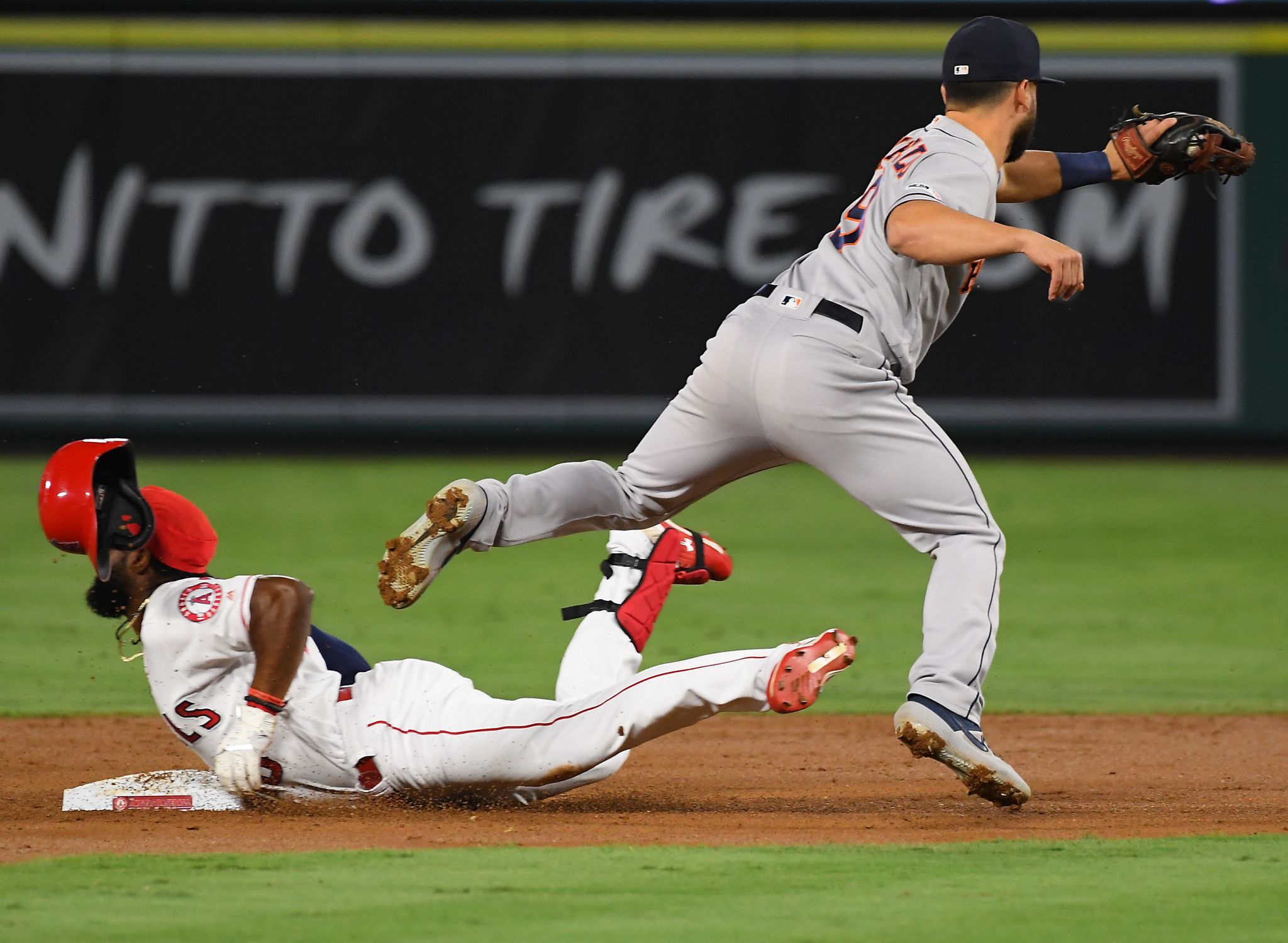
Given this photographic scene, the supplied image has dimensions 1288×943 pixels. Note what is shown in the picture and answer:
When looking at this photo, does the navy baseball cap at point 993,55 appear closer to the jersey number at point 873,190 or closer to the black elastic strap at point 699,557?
the jersey number at point 873,190

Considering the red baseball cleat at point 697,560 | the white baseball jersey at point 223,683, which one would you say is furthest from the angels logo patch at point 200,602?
the red baseball cleat at point 697,560

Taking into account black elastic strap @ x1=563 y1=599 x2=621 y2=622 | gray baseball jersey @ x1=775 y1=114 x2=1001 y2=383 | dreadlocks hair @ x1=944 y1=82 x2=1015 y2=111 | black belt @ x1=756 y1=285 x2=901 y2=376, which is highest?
dreadlocks hair @ x1=944 y1=82 x2=1015 y2=111

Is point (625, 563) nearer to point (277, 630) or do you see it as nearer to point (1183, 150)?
point (277, 630)

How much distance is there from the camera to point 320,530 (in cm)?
1057

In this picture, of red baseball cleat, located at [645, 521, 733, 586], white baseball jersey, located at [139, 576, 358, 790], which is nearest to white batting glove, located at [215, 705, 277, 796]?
white baseball jersey, located at [139, 576, 358, 790]

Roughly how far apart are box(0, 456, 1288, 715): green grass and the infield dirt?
1.70 feet

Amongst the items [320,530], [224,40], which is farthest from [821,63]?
[320,530]

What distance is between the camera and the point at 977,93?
4.87 m

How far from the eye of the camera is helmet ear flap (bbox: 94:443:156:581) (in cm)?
453

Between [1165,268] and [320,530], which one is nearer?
[320,530]

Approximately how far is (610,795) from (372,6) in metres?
9.42

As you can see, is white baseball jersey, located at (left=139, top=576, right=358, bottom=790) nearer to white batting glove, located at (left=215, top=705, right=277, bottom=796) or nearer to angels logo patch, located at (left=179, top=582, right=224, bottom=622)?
angels logo patch, located at (left=179, top=582, right=224, bottom=622)

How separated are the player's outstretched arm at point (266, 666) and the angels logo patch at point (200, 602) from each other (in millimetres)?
98

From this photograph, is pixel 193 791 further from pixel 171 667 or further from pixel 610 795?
pixel 610 795
